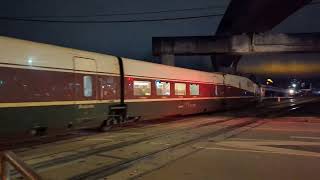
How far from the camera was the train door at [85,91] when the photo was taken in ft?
55.3

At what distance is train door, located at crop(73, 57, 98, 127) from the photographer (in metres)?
16.8

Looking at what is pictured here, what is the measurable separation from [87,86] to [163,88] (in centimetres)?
793

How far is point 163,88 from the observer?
25.0m

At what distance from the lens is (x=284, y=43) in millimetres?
41062

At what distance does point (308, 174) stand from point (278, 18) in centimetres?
2457

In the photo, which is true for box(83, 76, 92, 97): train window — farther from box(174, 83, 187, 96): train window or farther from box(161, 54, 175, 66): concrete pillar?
box(161, 54, 175, 66): concrete pillar

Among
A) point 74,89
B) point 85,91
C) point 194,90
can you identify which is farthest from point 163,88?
point 74,89

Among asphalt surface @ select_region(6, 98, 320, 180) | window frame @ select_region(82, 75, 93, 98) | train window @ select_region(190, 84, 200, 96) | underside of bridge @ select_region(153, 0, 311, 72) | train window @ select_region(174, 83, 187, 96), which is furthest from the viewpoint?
underside of bridge @ select_region(153, 0, 311, 72)

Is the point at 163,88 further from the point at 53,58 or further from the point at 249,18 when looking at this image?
the point at 249,18

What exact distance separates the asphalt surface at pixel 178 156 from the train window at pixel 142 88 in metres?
3.31

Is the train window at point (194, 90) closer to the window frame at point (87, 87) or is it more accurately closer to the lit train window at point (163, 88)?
the lit train window at point (163, 88)

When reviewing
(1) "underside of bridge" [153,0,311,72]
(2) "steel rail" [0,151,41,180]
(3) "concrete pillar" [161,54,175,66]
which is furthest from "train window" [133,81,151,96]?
(3) "concrete pillar" [161,54,175,66]

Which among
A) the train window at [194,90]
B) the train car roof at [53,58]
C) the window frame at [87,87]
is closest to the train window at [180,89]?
the train window at [194,90]

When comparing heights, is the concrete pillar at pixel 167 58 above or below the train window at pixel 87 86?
above
